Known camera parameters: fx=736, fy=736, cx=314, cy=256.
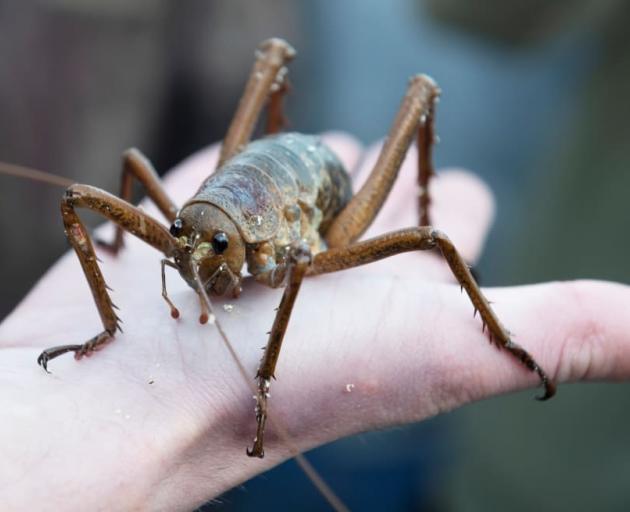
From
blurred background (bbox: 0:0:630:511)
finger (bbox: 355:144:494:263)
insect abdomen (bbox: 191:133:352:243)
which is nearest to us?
insect abdomen (bbox: 191:133:352:243)

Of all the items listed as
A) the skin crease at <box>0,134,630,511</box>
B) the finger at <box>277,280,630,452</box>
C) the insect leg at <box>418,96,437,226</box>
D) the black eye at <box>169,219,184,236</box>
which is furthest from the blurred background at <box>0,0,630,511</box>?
the insect leg at <box>418,96,437,226</box>

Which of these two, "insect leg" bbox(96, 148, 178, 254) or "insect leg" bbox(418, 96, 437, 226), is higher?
"insect leg" bbox(418, 96, 437, 226)

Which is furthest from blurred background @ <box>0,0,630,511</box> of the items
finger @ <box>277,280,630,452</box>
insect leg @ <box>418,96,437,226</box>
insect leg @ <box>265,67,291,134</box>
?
insect leg @ <box>265,67,291,134</box>

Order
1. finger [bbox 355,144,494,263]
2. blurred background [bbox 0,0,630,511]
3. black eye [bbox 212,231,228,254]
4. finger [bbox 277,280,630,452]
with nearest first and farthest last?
1. finger [bbox 277,280,630,452]
2. black eye [bbox 212,231,228,254]
3. finger [bbox 355,144,494,263]
4. blurred background [bbox 0,0,630,511]

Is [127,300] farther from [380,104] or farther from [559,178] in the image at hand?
[380,104]

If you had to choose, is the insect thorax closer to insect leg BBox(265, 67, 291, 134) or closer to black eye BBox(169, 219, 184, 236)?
black eye BBox(169, 219, 184, 236)

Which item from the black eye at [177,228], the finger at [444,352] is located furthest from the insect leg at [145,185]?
the finger at [444,352]

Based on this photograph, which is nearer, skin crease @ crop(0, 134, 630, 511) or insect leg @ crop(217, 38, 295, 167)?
skin crease @ crop(0, 134, 630, 511)

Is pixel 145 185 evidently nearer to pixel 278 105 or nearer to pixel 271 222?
pixel 271 222
